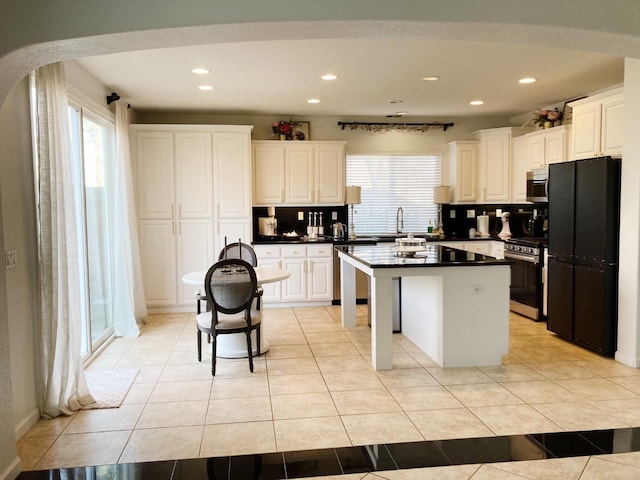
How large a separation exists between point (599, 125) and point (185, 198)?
15.4 feet

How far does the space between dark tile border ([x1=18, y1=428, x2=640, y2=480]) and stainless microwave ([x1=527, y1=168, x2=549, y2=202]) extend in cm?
349

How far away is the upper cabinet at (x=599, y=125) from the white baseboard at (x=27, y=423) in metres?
5.05

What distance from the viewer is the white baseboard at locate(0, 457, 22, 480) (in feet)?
8.33

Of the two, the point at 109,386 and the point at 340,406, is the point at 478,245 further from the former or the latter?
the point at 109,386

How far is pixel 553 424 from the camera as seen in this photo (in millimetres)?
3168

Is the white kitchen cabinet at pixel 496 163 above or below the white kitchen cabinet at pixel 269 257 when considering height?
above

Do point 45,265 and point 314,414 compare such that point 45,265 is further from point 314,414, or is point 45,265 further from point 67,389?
point 314,414

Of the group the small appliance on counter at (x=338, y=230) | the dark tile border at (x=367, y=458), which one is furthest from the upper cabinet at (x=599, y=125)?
the small appliance on counter at (x=338, y=230)

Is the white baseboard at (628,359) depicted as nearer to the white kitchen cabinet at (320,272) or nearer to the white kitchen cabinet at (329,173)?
the white kitchen cabinet at (320,272)

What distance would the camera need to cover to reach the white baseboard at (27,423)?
3061 millimetres

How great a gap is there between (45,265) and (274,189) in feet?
12.9

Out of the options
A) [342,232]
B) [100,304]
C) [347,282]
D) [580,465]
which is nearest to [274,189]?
[342,232]

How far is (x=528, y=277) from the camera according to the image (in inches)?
229

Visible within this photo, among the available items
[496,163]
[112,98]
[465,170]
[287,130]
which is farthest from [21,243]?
[496,163]
